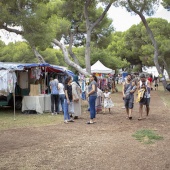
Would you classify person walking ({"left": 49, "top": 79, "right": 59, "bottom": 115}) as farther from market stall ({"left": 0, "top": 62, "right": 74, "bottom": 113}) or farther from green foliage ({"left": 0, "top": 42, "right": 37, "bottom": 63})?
green foliage ({"left": 0, "top": 42, "right": 37, "bottom": 63})

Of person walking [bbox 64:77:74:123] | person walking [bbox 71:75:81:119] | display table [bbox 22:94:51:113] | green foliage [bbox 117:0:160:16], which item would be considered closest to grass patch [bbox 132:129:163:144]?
person walking [bbox 64:77:74:123]

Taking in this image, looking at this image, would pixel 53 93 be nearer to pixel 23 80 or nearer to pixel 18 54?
pixel 23 80

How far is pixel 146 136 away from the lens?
7430mm

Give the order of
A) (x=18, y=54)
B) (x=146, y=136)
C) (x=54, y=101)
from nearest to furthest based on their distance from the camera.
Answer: (x=146, y=136)
(x=54, y=101)
(x=18, y=54)

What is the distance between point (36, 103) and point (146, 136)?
5826 mm

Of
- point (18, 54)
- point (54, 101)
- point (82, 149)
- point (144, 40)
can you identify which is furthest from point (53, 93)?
point (144, 40)

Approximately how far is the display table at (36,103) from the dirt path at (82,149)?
3339 mm

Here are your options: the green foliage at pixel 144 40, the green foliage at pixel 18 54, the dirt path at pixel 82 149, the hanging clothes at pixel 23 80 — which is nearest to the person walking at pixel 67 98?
the dirt path at pixel 82 149

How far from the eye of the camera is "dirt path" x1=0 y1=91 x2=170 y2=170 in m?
5.03

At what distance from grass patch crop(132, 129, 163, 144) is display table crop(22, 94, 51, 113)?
515 cm

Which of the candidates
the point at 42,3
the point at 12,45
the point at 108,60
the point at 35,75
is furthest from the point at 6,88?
the point at 12,45

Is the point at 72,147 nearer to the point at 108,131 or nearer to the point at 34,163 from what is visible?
the point at 34,163

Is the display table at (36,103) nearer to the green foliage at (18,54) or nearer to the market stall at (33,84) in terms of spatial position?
the market stall at (33,84)

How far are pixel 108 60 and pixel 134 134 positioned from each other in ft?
110
